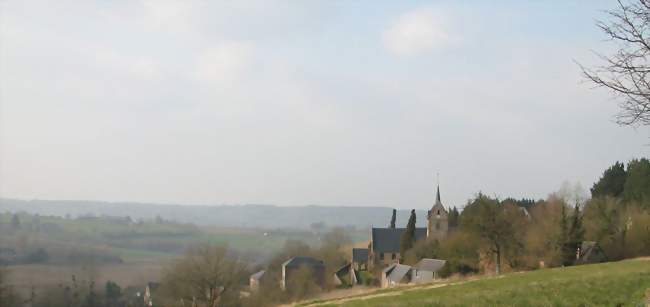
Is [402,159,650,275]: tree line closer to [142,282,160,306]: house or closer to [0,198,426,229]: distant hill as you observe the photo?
[142,282,160,306]: house

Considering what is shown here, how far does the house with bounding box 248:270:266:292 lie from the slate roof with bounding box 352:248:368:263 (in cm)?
1729

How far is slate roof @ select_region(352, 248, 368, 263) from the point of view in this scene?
8488 cm

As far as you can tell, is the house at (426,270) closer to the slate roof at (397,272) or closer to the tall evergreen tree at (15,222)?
the slate roof at (397,272)

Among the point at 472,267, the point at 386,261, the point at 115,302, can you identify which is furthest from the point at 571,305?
the point at 386,261

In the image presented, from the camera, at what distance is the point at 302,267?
66062 mm

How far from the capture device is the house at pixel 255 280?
60125mm

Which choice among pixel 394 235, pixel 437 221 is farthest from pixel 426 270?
pixel 394 235

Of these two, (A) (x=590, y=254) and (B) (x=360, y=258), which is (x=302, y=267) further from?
(A) (x=590, y=254)

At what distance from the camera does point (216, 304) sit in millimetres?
50875

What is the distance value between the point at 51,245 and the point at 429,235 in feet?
146

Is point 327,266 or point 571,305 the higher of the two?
point 571,305

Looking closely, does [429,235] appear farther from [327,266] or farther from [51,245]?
[51,245]

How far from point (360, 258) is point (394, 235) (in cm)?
632

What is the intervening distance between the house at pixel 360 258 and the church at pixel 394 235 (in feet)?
8.12
